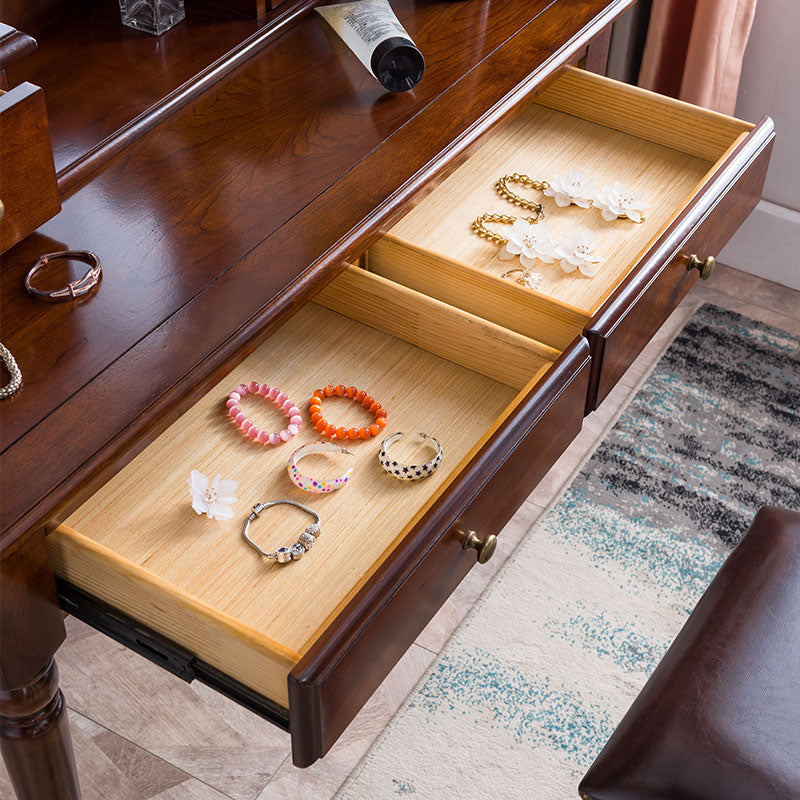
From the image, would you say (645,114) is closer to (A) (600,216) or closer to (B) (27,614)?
(A) (600,216)

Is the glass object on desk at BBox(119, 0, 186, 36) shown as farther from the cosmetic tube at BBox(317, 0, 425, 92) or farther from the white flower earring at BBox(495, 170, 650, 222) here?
the white flower earring at BBox(495, 170, 650, 222)

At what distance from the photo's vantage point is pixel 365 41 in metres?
1.18

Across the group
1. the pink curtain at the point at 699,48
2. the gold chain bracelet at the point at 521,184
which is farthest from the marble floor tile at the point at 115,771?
the pink curtain at the point at 699,48

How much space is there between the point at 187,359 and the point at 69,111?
1.16 ft

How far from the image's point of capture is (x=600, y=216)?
1325 millimetres

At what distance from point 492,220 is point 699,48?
71cm

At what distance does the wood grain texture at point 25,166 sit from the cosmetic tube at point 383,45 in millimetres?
397

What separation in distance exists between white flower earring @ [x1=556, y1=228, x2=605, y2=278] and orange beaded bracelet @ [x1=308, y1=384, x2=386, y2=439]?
0.91 feet

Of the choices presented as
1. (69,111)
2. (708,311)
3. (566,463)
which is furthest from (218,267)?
(708,311)

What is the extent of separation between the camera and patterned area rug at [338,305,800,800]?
1.37m

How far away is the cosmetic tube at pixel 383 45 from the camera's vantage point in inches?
45.4

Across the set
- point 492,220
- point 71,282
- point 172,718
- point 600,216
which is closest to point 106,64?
point 71,282

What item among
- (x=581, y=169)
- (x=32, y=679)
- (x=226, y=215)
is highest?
(x=226, y=215)

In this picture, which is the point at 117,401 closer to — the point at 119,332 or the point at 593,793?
the point at 119,332
